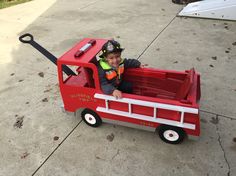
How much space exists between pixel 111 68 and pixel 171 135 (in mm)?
1025

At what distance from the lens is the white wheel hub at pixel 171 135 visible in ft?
9.63

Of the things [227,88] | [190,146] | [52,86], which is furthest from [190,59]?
[52,86]

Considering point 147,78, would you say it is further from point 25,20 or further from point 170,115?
point 25,20

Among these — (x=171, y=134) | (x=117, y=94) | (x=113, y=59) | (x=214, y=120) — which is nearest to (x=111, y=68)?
(x=113, y=59)

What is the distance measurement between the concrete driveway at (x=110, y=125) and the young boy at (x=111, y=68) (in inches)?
25.2

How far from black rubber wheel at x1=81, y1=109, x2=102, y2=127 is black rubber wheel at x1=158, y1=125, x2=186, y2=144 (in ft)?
2.58

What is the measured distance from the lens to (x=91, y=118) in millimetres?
3299

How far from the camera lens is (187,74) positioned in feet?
10.2

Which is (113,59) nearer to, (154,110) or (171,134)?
(154,110)

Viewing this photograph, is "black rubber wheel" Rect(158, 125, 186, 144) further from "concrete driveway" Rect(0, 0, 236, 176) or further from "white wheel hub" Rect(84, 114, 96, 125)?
"white wheel hub" Rect(84, 114, 96, 125)

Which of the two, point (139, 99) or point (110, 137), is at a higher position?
point (139, 99)

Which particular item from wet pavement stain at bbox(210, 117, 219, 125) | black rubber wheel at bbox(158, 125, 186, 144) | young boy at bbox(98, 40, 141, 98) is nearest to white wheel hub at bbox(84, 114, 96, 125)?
young boy at bbox(98, 40, 141, 98)

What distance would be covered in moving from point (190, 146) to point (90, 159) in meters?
1.15

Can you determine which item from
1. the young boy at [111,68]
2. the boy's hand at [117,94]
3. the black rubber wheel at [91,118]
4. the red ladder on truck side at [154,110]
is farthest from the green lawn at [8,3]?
the boy's hand at [117,94]
